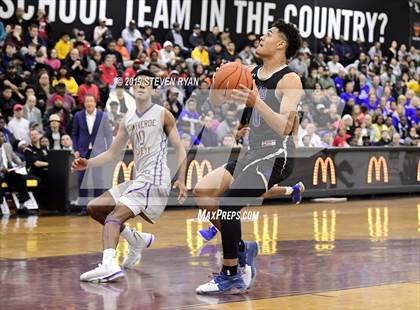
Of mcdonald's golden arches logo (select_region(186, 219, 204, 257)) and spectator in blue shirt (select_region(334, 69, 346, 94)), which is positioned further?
spectator in blue shirt (select_region(334, 69, 346, 94))

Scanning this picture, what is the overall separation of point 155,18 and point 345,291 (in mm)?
17335

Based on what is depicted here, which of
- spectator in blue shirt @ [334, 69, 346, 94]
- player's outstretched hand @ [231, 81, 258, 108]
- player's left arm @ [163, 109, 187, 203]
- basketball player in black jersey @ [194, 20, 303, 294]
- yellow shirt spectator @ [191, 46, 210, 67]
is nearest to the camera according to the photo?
player's outstretched hand @ [231, 81, 258, 108]

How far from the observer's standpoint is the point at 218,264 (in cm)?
1088

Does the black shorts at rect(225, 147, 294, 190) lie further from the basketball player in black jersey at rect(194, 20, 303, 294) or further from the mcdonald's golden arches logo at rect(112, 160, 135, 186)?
the mcdonald's golden arches logo at rect(112, 160, 135, 186)

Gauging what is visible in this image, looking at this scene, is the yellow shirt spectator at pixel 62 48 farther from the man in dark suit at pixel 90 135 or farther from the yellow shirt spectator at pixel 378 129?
the yellow shirt spectator at pixel 378 129

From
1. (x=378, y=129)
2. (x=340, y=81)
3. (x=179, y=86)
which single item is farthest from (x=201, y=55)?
(x=378, y=129)

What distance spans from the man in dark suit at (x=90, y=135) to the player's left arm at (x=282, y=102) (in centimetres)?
801

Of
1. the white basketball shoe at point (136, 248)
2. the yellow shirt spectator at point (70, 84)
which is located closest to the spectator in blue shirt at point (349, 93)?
the yellow shirt spectator at point (70, 84)

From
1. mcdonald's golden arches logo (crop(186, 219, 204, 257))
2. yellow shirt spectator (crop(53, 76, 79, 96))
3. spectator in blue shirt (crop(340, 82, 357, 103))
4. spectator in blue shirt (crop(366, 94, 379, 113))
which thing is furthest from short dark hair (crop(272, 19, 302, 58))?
spectator in blue shirt (crop(366, 94, 379, 113))

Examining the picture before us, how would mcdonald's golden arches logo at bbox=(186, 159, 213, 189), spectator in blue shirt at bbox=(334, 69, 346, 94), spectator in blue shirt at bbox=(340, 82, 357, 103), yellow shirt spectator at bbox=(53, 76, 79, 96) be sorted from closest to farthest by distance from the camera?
mcdonald's golden arches logo at bbox=(186, 159, 213, 189)
yellow shirt spectator at bbox=(53, 76, 79, 96)
spectator in blue shirt at bbox=(340, 82, 357, 103)
spectator in blue shirt at bbox=(334, 69, 346, 94)

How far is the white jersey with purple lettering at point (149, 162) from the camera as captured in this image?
979 cm

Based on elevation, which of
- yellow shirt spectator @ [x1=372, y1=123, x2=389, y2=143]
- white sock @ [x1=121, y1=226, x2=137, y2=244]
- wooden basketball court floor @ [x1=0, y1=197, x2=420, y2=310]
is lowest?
wooden basketball court floor @ [x1=0, y1=197, x2=420, y2=310]

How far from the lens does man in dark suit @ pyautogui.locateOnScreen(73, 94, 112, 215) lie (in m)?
16.4

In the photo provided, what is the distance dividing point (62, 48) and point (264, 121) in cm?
1300
